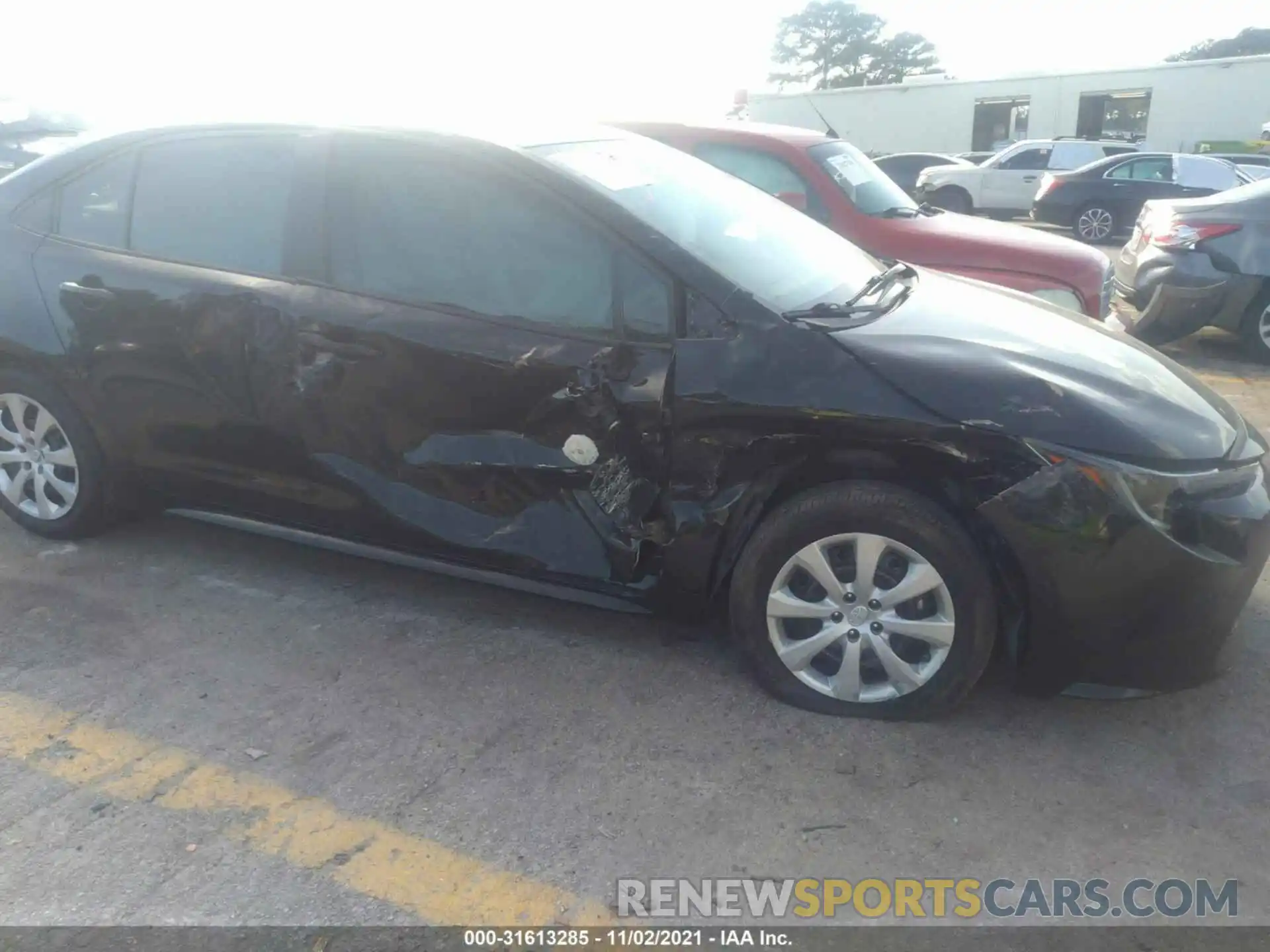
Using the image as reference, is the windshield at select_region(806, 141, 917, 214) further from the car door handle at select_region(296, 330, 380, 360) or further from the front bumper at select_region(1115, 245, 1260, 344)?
the car door handle at select_region(296, 330, 380, 360)

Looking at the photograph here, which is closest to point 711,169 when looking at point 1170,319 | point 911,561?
point 911,561

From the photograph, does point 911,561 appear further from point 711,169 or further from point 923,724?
point 711,169

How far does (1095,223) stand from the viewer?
16266 millimetres

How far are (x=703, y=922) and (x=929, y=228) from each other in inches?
187

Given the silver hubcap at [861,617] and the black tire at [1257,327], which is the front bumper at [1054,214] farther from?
the silver hubcap at [861,617]

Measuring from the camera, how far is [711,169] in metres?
4.25

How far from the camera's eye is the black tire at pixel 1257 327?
291 inches

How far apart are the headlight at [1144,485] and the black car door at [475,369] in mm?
1099

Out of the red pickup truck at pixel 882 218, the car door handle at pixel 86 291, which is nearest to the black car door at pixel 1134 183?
the red pickup truck at pixel 882 218

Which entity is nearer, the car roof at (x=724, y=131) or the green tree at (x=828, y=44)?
the car roof at (x=724, y=131)

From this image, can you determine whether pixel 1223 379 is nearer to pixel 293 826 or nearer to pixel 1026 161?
pixel 293 826

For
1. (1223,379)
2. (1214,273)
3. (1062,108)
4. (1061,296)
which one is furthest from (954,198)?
(1061,296)

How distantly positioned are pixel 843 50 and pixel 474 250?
69.7 metres

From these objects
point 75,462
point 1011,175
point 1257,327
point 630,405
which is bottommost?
point 1257,327
